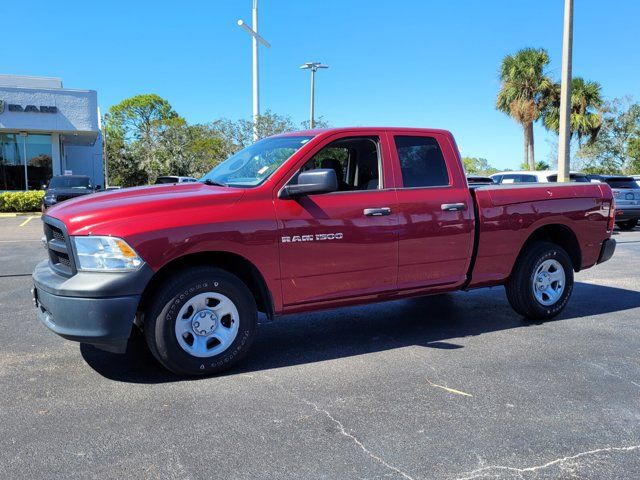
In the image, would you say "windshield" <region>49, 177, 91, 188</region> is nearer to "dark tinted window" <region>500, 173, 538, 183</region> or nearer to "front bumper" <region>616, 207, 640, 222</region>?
"dark tinted window" <region>500, 173, 538, 183</region>

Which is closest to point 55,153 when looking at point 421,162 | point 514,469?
point 421,162

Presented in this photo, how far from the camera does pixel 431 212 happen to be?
5090mm

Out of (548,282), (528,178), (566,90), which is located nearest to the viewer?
(548,282)

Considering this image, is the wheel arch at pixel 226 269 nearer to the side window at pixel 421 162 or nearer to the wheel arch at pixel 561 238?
the side window at pixel 421 162

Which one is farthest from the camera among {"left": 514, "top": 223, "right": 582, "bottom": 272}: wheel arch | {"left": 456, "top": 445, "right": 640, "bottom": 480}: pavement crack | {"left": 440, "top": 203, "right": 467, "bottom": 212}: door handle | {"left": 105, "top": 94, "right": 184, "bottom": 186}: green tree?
{"left": 105, "top": 94, "right": 184, "bottom": 186}: green tree

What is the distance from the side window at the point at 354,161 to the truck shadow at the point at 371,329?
1.48m

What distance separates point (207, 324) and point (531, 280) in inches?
139

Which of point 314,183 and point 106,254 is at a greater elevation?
point 314,183

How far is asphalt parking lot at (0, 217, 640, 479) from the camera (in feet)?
9.88

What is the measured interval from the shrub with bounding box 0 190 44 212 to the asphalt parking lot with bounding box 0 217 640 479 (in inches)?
803

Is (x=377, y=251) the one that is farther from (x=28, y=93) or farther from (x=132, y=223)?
(x=28, y=93)

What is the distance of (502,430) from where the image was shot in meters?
3.42

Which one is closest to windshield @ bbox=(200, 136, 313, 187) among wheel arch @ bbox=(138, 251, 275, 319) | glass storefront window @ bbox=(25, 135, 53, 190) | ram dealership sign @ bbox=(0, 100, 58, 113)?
wheel arch @ bbox=(138, 251, 275, 319)

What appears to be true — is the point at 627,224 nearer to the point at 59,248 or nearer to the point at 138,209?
the point at 138,209
